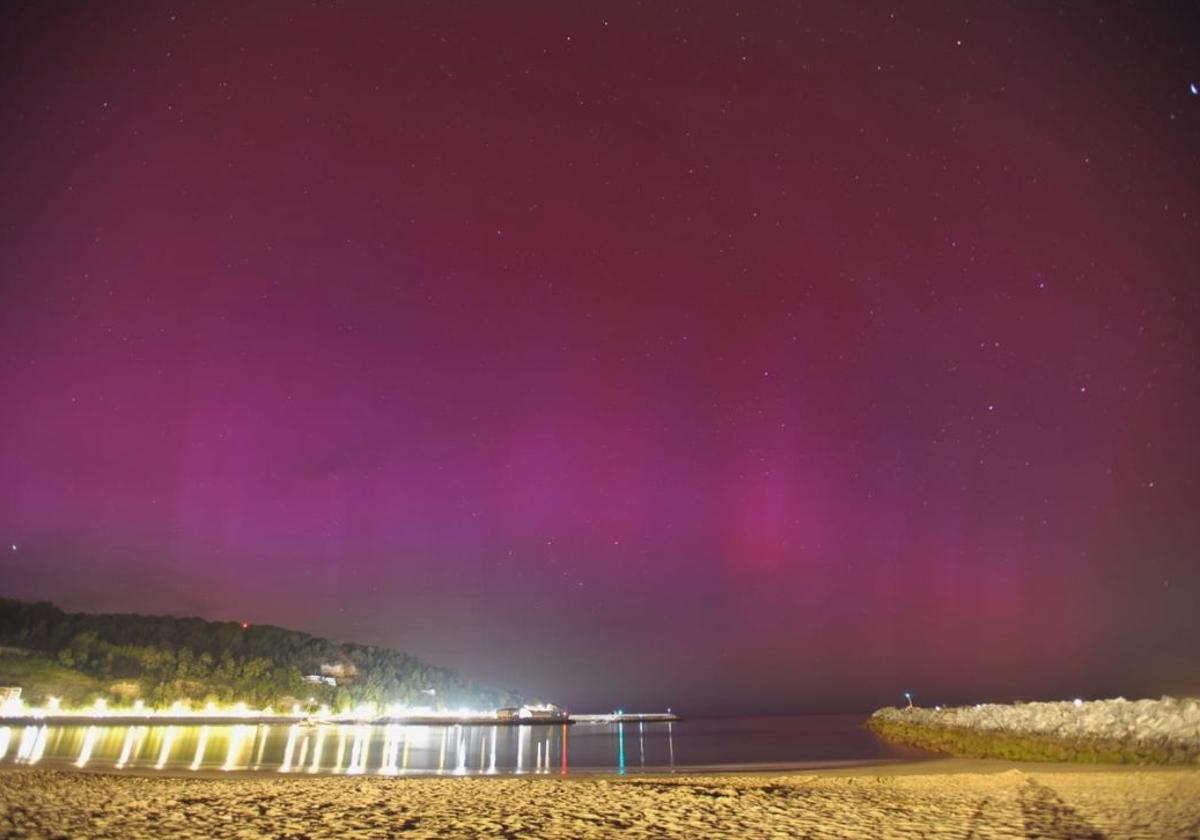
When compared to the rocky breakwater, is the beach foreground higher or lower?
lower

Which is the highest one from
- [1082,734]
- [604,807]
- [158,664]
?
[158,664]

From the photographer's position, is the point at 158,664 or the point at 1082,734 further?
the point at 158,664

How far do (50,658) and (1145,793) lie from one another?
5844 inches

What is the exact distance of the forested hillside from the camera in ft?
365

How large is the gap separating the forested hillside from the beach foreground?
110 metres

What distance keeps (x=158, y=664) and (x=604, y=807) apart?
464ft

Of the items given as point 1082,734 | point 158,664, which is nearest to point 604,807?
point 1082,734

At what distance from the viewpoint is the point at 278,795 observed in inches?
759

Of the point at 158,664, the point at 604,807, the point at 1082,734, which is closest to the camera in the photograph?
the point at 604,807

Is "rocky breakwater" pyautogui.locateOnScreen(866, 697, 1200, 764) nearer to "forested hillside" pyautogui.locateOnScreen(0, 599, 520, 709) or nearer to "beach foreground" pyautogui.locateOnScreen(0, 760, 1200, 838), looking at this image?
"beach foreground" pyautogui.locateOnScreen(0, 760, 1200, 838)

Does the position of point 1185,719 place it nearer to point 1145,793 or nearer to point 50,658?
point 1145,793

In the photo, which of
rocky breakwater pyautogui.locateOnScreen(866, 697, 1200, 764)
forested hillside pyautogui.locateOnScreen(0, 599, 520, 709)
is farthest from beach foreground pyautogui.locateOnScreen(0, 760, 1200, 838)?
forested hillside pyautogui.locateOnScreen(0, 599, 520, 709)

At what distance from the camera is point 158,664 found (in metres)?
128

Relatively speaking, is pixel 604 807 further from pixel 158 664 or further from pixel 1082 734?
pixel 158 664
